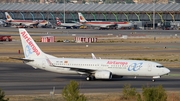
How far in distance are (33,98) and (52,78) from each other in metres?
19.2

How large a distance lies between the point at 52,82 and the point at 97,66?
5924 millimetres

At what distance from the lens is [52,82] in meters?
66.5

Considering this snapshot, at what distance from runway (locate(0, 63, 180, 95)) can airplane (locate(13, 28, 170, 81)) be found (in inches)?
38.6

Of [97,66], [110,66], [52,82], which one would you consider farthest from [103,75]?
[52,82]

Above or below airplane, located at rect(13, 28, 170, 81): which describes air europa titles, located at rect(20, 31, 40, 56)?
above

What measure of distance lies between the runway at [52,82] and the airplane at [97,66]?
3.22 ft

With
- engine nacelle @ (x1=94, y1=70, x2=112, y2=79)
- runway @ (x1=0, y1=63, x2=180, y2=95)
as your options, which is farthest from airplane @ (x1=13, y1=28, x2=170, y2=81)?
runway @ (x1=0, y1=63, x2=180, y2=95)

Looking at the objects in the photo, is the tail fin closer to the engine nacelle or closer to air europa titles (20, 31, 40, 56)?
air europa titles (20, 31, 40, 56)

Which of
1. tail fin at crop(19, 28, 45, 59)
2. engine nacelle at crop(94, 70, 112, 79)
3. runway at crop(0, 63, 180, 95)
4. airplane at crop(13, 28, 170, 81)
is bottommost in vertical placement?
runway at crop(0, 63, 180, 95)

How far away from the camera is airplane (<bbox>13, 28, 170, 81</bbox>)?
67562mm

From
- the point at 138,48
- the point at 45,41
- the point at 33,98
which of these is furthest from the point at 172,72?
the point at 45,41

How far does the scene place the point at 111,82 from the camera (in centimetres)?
6762

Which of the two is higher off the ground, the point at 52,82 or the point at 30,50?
the point at 30,50

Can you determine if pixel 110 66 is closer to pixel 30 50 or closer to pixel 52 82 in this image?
pixel 52 82
